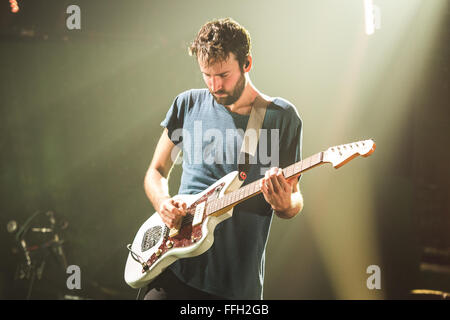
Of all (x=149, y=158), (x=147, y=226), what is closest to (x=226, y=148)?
(x=147, y=226)

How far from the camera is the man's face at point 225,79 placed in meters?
2.16

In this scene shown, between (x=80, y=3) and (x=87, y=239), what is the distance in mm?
1869

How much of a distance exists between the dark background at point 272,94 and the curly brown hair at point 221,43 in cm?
42

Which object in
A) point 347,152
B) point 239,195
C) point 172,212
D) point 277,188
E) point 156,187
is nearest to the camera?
point 347,152

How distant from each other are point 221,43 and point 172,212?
38.7 inches

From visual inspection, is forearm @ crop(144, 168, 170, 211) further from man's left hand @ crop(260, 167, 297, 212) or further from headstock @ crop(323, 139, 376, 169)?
headstock @ crop(323, 139, 376, 169)

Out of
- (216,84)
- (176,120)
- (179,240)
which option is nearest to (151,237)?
(179,240)

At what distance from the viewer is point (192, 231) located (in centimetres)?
201

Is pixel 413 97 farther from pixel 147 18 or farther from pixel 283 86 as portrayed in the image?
pixel 147 18

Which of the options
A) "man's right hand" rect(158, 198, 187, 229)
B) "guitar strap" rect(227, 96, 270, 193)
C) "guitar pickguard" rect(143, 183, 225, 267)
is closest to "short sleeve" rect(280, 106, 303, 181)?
"guitar strap" rect(227, 96, 270, 193)

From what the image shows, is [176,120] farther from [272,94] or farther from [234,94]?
[272,94]

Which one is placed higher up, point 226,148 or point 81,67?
point 81,67

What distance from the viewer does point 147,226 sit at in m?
2.29

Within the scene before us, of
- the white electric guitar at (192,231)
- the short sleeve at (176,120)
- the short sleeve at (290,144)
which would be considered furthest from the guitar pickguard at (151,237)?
the short sleeve at (290,144)
